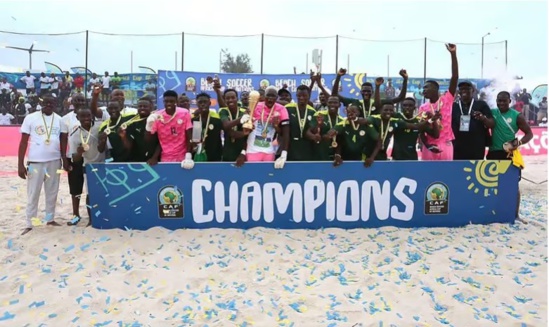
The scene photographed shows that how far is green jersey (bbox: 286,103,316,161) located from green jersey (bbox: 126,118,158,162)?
1.61 metres

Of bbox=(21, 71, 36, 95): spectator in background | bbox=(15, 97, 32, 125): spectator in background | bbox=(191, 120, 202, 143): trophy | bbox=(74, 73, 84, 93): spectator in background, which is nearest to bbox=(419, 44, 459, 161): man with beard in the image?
bbox=(191, 120, 202, 143): trophy

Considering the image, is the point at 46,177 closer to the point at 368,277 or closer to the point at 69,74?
the point at 368,277

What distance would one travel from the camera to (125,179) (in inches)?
185

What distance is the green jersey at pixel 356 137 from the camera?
5.00m

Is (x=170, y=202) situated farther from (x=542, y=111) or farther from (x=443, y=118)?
(x=542, y=111)

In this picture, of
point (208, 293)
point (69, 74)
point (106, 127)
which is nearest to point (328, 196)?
point (208, 293)

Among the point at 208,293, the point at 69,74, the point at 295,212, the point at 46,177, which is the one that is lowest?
the point at 208,293

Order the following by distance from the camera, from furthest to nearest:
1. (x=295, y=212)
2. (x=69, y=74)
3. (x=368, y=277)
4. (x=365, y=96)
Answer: (x=69, y=74) → (x=365, y=96) → (x=295, y=212) → (x=368, y=277)

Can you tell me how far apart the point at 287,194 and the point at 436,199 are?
5.80 ft

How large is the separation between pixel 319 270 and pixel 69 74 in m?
15.9

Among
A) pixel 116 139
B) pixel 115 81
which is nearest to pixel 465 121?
pixel 116 139

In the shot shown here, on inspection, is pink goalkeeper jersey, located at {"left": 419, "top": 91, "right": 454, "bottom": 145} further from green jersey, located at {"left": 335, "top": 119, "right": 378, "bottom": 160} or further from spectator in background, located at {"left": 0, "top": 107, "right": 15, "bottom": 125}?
spectator in background, located at {"left": 0, "top": 107, "right": 15, "bottom": 125}

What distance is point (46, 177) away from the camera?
488cm

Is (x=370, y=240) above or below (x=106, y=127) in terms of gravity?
below
